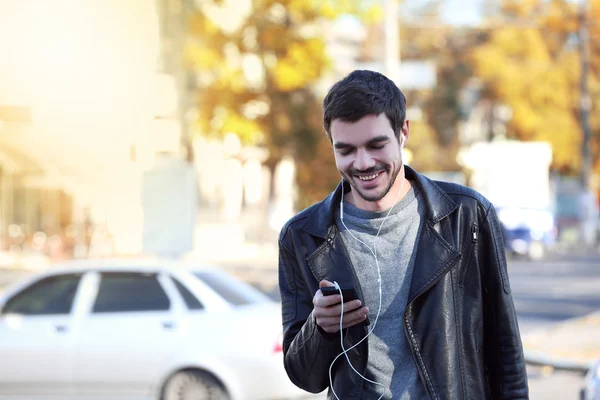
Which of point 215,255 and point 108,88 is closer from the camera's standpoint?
point 108,88

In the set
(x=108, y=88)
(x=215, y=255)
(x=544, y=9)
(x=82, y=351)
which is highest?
(x=544, y=9)

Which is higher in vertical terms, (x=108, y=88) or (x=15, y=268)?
(x=108, y=88)

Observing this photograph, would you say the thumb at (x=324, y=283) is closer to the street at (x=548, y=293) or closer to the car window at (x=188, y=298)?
the car window at (x=188, y=298)

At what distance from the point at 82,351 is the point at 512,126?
4394 centimetres

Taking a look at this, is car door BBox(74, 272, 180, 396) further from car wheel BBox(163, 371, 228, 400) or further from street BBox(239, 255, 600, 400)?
street BBox(239, 255, 600, 400)

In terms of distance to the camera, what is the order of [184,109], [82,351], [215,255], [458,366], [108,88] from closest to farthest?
[458,366]
[82,351]
[184,109]
[108,88]
[215,255]

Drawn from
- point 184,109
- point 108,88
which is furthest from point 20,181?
point 184,109

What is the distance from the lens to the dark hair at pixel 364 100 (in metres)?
2.96

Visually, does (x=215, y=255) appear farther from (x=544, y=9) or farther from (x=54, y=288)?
(x=54, y=288)

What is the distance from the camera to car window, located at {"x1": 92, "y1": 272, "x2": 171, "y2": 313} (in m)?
9.39

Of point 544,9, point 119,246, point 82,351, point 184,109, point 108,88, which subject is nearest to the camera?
point 82,351

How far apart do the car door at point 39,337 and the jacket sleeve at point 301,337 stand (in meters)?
6.33

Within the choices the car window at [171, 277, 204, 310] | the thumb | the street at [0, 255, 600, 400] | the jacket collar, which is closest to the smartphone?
the thumb

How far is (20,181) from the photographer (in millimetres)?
37062
